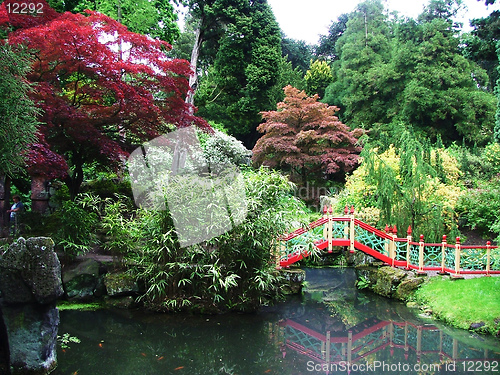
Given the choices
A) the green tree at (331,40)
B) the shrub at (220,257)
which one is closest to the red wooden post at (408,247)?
the shrub at (220,257)

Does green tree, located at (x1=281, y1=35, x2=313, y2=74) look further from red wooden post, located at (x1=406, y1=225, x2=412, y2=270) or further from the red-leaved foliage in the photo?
the red-leaved foliage

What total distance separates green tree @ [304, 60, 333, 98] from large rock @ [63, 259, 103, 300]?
14819mm

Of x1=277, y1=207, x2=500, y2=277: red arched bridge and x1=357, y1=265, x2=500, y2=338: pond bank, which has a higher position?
x1=277, y1=207, x2=500, y2=277: red arched bridge

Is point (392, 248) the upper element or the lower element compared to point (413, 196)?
lower

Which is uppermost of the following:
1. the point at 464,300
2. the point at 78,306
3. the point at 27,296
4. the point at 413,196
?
the point at 413,196

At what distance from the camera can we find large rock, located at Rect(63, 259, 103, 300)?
6523mm

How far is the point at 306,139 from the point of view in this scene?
13.0 m

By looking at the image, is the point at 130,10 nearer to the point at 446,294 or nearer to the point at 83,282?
the point at 83,282

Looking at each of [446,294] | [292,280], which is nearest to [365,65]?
[292,280]

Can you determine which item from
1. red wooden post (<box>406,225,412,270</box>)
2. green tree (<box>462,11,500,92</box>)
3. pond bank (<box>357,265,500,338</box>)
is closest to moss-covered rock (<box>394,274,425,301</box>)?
pond bank (<box>357,265,500,338</box>)

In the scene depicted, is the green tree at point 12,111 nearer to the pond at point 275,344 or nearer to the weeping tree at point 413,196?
the pond at point 275,344

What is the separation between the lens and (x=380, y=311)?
6.68 m

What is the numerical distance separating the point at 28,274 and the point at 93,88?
13.9ft

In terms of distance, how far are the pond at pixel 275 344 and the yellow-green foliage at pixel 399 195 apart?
2287 millimetres
